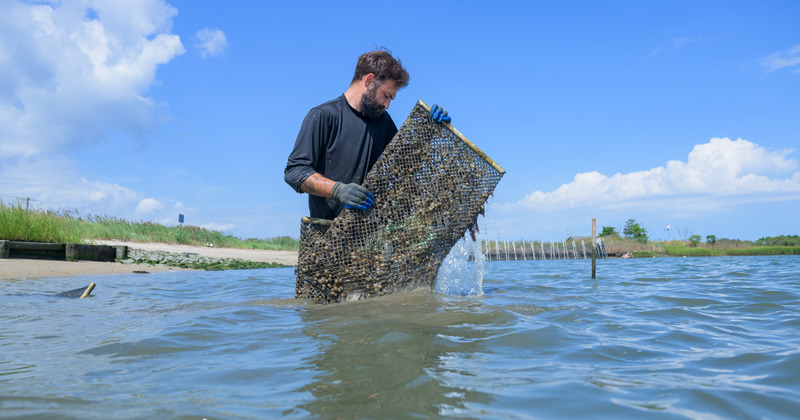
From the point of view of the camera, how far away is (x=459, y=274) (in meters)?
5.65

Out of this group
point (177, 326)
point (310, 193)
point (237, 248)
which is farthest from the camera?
point (237, 248)

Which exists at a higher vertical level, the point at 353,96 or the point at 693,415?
the point at 353,96

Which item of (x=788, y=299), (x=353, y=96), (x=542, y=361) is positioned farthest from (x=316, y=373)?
(x=788, y=299)

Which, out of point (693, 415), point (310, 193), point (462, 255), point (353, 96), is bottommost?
point (693, 415)

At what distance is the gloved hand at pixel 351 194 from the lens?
4289mm

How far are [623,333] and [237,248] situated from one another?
2833 cm

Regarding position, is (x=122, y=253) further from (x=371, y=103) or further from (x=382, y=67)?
(x=382, y=67)

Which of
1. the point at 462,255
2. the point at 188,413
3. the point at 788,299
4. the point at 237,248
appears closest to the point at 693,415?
the point at 188,413

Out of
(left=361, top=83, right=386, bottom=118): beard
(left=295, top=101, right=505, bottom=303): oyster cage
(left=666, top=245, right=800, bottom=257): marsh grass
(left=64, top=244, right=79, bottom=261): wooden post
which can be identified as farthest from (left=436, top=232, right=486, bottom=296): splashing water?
(left=666, top=245, right=800, bottom=257): marsh grass

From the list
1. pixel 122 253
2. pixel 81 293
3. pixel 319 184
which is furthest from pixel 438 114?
pixel 122 253

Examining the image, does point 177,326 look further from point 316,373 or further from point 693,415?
point 693,415

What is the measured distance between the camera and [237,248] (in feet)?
96.2

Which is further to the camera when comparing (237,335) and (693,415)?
(237,335)

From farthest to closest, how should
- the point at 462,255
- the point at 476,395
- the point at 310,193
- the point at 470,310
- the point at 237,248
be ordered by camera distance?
1. the point at 237,248
2. the point at 462,255
3. the point at 310,193
4. the point at 470,310
5. the point at 476,395
